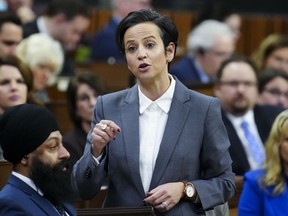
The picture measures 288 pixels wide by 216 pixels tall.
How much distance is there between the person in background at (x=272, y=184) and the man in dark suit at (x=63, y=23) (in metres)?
3.84

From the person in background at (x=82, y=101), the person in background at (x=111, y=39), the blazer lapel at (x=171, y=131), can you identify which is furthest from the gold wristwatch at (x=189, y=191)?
the person in background at (x=111, y=39)

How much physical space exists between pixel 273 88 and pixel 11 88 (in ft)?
7.68

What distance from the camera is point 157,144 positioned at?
4336mm

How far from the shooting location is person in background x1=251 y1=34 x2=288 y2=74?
353 inches

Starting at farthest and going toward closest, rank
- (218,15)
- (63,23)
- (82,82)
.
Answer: (218,15) < (63,23) < (82,82)

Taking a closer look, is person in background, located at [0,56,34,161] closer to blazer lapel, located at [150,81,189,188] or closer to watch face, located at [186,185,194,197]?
blazer lapel, located at [150,81,189,188]

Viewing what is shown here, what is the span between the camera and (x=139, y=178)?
169 inches

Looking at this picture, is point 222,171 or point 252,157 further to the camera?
point 252,157

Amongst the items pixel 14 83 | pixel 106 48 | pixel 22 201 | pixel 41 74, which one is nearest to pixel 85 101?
pixel 14 83

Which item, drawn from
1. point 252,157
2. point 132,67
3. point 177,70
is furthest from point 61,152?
point 177,70

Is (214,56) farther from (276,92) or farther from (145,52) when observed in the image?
(145,52)

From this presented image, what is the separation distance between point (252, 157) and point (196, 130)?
2.65m

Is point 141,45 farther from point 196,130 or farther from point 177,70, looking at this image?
point 177,70

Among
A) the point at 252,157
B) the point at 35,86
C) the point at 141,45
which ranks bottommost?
the point at 252,157
